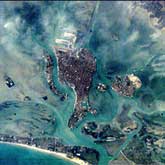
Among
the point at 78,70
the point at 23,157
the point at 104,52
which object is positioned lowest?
the point at 23,157

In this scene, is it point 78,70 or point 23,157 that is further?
point 23,157

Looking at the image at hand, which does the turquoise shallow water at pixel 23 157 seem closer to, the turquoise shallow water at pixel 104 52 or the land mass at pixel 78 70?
the turquoise shallow water at pixel 104 52

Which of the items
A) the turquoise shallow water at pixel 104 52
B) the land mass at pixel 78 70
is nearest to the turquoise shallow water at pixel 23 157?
the turquoise shallow water at pixel 104 52

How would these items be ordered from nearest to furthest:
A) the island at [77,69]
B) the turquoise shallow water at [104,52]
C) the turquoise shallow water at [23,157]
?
1. the turquoise shallow water at [104,52]
2. the island at [77,69]
3. the turquoise shallow water at [23,157]

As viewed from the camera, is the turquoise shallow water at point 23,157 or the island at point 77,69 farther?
the turquoise shallow water at point 23,157

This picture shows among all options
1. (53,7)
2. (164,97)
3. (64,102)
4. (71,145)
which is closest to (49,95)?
(64,102)

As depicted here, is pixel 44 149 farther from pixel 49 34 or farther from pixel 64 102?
pixel 49 34

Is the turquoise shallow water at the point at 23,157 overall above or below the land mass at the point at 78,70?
below

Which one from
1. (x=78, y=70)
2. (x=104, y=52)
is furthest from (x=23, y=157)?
(x=104, y=52)

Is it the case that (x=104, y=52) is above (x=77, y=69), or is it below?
above

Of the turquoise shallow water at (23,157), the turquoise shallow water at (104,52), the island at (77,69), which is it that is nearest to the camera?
the turquoise shallow water at (104,52)

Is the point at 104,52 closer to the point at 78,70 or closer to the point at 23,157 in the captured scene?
the point at 78,70
